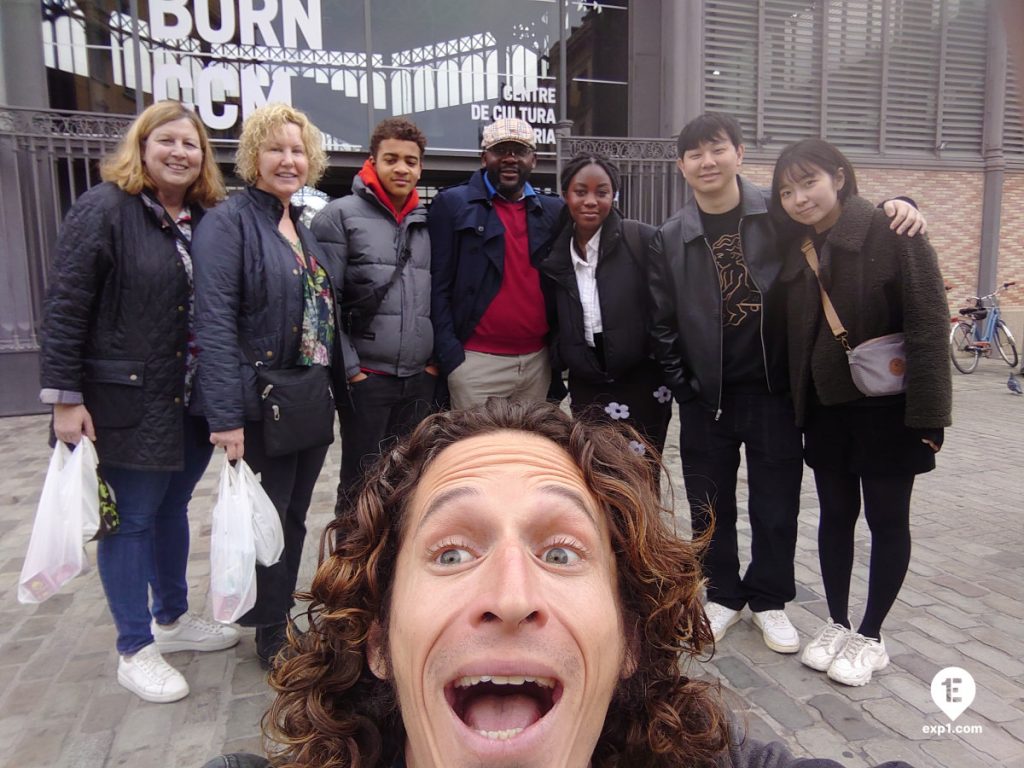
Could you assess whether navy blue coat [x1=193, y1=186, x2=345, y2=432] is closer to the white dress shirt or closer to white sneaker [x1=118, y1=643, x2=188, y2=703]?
white sneaker [x1=118, y1=643, x2=188, y2=703]

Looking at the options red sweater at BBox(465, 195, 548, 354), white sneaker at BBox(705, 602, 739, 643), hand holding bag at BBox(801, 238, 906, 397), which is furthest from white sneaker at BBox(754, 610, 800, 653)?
red sweater at BBox(465, 195, 548, 354)

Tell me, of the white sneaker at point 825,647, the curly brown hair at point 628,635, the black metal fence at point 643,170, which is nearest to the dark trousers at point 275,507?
the curly brown hair at point 628,635

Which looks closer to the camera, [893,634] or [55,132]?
[893,634]

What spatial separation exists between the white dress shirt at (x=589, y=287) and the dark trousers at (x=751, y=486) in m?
0.59

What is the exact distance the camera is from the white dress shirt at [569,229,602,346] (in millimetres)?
3674

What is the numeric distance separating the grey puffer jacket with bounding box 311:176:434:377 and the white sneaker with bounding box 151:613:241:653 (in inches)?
57.4

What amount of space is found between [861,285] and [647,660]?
202 cm

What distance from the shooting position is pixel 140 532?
3.03 m

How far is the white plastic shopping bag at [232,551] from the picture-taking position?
292 cm

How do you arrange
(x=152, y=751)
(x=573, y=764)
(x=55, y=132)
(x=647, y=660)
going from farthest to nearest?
(x=55, y=132) → (x=152, y=751) → (x=647, y=660) → (x=573, y=764)

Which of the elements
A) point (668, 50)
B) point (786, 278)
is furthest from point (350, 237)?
point (668, 50)

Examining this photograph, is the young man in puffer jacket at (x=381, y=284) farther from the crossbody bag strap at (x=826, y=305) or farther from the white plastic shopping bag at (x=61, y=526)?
the crossbody bag strap at (x=826, y=305)

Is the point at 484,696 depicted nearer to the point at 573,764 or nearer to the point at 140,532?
the point at 573,764

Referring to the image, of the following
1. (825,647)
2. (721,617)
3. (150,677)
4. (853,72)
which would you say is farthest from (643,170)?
(150,677)
